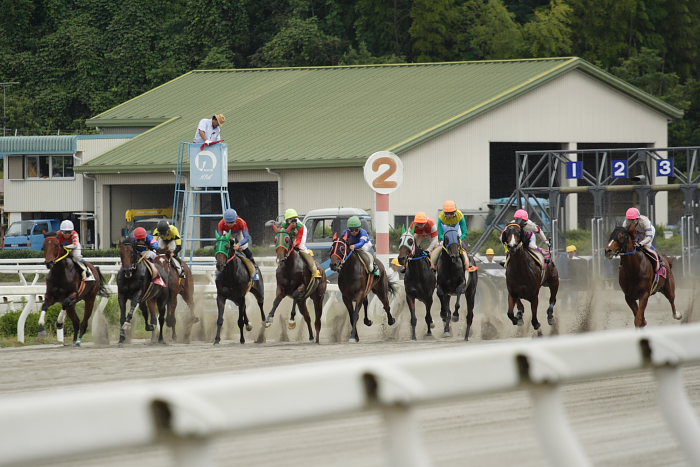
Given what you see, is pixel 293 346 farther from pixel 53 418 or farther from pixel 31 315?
pixel 53 418

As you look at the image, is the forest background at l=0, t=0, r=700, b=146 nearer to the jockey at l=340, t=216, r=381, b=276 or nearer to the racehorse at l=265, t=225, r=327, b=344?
the jockey at l=340, t=216, r=381, b=276

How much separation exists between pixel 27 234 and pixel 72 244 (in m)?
31.6

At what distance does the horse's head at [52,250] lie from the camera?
675 inches

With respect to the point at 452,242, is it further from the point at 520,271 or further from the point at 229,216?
the point at 229,216

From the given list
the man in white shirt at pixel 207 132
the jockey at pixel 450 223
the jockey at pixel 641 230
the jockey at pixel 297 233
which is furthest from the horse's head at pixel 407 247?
the man in white shirt at pixel 207 132

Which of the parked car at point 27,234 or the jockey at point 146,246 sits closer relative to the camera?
the jockey at point 146,246

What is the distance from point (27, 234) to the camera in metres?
47.9

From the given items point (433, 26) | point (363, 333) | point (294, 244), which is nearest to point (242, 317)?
point (294, 244)

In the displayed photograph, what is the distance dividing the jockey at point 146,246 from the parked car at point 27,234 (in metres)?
29.4

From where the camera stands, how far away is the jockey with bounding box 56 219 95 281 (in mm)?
17266

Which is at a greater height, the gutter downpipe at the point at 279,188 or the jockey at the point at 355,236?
the gutter downpipe at the point at 279,188

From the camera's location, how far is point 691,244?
83.7ft

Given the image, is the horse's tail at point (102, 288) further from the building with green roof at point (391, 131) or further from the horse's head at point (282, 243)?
the building with green roof at point (391, 131)

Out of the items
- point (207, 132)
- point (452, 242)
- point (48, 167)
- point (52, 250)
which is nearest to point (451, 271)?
point (452, 242)
